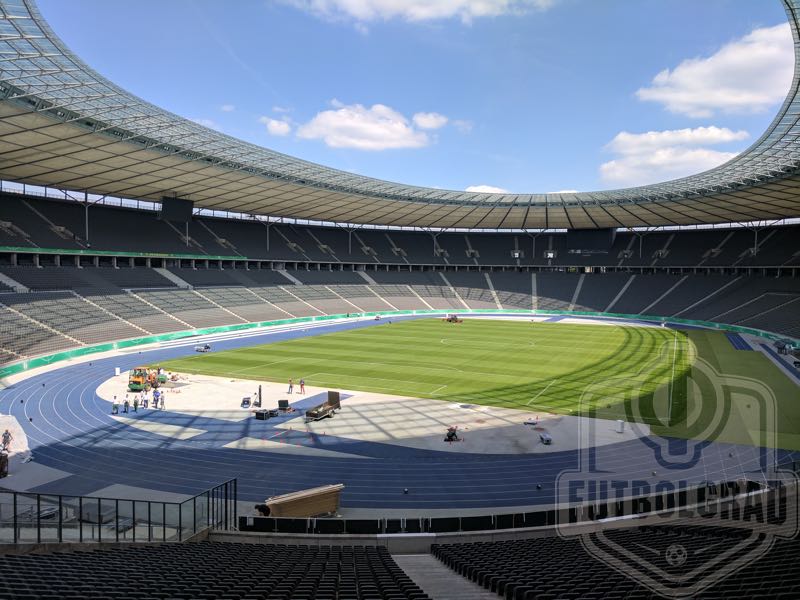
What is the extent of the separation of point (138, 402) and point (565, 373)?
87.6ft

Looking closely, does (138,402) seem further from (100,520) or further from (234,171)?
(234,171)

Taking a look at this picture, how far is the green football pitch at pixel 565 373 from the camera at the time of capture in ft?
89.8

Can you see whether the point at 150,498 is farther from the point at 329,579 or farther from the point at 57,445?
the point at 329,579

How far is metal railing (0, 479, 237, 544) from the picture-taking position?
1189 centimetres

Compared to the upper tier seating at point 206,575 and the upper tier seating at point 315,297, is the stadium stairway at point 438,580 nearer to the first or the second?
the upper tier seating at point 206,575

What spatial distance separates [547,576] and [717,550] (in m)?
3.32

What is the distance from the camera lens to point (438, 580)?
10.7 m

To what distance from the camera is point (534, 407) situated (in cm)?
2808

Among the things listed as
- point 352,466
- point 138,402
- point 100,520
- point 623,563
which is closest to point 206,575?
point 100,520

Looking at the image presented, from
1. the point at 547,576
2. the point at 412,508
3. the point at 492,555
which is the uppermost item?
the point at 547,576

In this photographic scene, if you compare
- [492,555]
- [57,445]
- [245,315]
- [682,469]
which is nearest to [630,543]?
[492,555]

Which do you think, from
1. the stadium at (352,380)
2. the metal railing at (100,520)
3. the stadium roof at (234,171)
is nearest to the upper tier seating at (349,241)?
the stadium at (352,380)

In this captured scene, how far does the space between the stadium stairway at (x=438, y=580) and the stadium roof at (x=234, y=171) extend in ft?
87.8

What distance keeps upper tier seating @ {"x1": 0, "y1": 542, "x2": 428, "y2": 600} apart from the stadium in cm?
10
